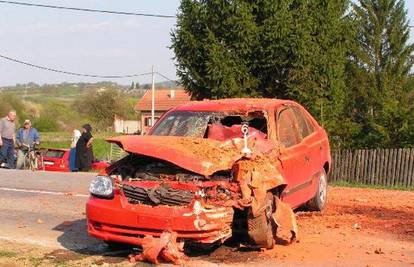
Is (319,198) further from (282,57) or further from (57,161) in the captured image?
(57,161)

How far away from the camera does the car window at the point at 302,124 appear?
8838 mm

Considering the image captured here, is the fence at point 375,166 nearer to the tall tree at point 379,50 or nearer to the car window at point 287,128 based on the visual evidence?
the car window at point 287,128

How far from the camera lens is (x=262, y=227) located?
21.6 ft

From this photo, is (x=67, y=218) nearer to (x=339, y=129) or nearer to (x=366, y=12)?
(x=339, y=129)

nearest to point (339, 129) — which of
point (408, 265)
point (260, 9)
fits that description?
point (260, 9)

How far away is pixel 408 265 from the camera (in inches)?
250

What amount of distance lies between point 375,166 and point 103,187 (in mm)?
14176

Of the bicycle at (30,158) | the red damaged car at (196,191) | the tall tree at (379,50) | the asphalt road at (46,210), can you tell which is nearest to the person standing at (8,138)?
the bicycle at (30,158)

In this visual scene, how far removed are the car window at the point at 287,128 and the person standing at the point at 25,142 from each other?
1375 centimetres

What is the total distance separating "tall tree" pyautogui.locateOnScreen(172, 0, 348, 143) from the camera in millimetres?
20281

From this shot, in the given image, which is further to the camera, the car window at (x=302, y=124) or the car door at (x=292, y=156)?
the car window at (x=302, y=124)

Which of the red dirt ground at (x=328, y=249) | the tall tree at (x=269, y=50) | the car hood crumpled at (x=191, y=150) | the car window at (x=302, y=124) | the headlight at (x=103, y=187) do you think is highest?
the tall tree at (x=269, y=50)

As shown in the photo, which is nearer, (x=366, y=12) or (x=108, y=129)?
(x=366, y=12)

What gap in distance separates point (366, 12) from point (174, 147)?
39.0m
